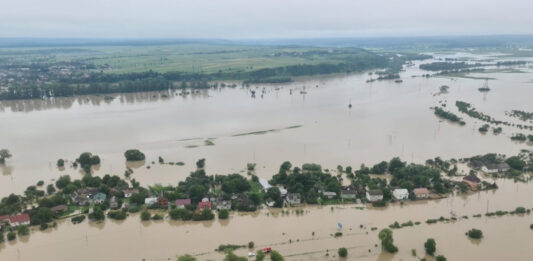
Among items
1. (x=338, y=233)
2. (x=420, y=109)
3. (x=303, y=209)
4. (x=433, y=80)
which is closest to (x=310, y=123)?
(x=420, y=109)

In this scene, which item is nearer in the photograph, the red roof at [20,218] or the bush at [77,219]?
the red roof at [20,218]

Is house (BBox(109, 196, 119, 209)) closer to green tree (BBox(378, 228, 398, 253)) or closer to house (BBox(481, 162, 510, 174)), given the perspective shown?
green tree (BBox(378, 228, 398, 253))

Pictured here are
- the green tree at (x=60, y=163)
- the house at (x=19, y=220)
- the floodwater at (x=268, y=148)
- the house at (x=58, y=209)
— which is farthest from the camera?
the green tree at (x=60, y=163)

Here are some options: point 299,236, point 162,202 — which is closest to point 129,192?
point 162,202

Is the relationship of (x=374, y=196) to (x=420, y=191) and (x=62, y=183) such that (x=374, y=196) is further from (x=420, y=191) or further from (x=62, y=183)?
(x=62, y=183)

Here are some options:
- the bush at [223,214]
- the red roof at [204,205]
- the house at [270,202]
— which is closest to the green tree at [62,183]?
the red roof at [204,205]

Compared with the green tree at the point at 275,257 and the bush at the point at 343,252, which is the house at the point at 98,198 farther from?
the bush at the point at 343,252

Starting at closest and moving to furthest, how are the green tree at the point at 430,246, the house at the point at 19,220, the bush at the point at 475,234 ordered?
1. the green tree at the point at 430,246
2. the bush at the point at 475,234
3. the house at the point at 19,220
